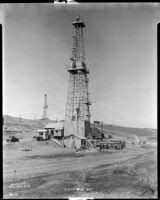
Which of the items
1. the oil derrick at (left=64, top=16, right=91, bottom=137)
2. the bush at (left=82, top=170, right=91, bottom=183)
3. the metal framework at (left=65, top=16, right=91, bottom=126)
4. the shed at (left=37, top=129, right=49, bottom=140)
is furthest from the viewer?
the shed at (left=37, top=129, right=49, bottom=140)

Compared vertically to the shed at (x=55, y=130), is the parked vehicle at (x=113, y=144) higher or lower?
lower

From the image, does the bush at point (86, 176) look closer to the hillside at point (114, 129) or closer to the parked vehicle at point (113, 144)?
the hillside at point (114, 129)

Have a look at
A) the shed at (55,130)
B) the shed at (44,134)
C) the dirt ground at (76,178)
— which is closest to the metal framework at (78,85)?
the shed at (55,130)

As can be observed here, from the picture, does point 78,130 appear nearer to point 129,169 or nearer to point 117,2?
point 129,169

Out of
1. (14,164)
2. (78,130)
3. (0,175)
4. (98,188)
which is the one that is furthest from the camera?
(78,130)

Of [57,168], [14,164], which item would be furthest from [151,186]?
[14,164]

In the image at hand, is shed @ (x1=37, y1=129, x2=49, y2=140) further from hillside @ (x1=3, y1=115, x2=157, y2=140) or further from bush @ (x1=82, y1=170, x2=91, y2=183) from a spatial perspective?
bush @ (x1=82, y1=170, x2=91, y2=183)

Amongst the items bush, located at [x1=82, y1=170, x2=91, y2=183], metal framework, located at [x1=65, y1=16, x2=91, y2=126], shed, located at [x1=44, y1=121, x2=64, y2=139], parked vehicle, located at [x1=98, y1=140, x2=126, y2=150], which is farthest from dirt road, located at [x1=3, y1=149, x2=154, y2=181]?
shed, located at [x1=44, y1=121, x2=64, y2=139]
